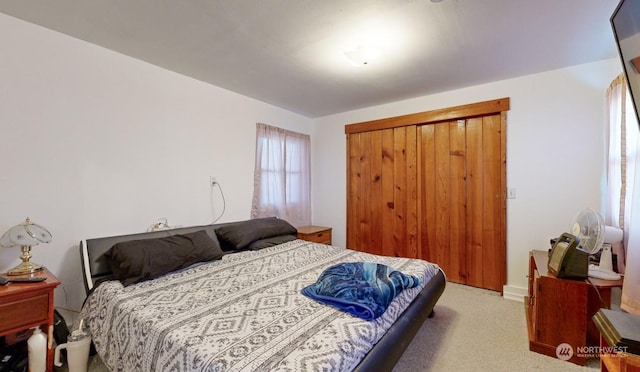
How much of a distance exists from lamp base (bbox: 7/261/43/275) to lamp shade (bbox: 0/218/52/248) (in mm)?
166

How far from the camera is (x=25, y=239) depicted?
1638mm

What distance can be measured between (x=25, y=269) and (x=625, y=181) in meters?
4.26

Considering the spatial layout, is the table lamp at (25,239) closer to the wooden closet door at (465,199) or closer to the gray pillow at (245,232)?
the gray pillow at (245,232)

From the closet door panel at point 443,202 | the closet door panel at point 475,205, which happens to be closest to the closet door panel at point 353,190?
the closet door panel at point 443,202

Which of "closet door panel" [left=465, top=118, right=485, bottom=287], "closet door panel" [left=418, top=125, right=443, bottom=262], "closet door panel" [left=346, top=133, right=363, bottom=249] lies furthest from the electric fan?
"closet door panel" [left=346, top=133, right=363, bottom=249]

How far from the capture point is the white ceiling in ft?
5.63

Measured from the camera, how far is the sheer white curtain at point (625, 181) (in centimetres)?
156

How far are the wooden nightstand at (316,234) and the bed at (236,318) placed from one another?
1.26m

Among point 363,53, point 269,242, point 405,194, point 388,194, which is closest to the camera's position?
point 363,53

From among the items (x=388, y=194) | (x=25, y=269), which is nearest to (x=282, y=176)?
(x=388, y=194)

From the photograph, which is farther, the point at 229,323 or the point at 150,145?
the point at 150,145

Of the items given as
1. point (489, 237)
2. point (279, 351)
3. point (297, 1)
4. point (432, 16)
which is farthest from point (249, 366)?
point (489, 237)

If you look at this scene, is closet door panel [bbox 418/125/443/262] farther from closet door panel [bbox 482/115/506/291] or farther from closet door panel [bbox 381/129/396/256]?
closet door panel [bbox 482/115/506/291]

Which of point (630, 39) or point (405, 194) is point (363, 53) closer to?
point (630, 39)
